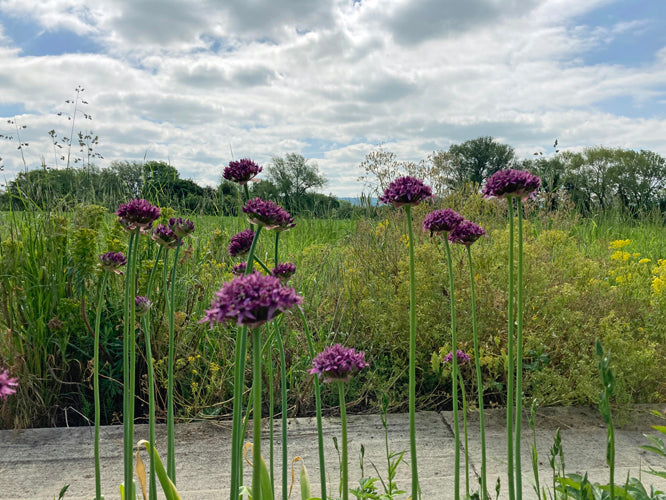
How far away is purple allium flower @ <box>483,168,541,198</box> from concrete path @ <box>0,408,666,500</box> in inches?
41.8

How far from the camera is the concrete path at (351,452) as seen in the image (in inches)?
79.4

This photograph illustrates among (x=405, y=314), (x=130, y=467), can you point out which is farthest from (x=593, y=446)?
(x=130, y=467)

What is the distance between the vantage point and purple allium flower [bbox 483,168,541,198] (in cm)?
136

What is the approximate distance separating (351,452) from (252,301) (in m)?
1.76

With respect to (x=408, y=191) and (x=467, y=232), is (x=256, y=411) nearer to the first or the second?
(x=408, y=191)

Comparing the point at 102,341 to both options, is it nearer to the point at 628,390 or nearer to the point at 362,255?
the point at 362,255

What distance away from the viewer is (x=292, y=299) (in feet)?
2.65

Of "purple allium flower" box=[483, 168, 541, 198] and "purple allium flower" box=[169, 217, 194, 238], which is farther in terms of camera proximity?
"purple allium flower" box=[169, 217, 194, 238]

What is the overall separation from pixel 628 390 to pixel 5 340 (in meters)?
3.66

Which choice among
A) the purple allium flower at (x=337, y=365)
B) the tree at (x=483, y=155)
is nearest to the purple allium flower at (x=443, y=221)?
the purple allium flower at (x=337, y=365)

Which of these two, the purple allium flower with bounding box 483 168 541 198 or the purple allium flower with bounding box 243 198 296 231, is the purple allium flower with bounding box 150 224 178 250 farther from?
the purple allium flower with bounding box 483 168 541 198

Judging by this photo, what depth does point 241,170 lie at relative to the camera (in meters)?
1.58

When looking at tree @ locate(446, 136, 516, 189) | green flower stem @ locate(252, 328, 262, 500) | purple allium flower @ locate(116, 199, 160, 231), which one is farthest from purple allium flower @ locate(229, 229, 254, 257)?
tree @ locate(446, 136, 516, 189)

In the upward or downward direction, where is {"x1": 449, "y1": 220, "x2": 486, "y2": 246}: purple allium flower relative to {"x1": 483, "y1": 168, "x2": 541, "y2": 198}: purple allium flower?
downward
